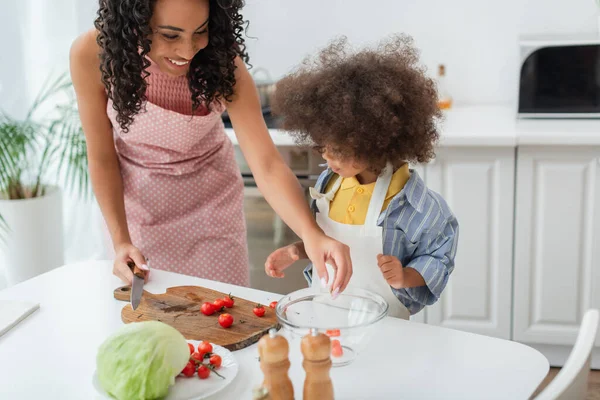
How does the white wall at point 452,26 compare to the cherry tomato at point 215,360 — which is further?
the white wall at point 452,26

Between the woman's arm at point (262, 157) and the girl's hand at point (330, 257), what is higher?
the woman's arm at point (262, 157)

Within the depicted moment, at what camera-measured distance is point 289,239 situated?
110 inches

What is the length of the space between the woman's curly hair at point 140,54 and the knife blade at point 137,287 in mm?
349

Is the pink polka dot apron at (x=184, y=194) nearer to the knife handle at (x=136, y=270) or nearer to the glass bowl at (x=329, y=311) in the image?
the knife handle at (x=136, y=270)

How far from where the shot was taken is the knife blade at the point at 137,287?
1384 millimetres

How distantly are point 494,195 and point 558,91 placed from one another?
43 cm

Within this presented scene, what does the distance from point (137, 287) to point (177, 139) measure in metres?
0.50

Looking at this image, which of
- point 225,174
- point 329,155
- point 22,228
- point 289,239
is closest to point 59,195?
point 22,228

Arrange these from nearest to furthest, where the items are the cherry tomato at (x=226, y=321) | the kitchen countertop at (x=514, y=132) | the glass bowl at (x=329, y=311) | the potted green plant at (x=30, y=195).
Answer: the glass bowl at (x=329, y=311), the cherry tomato at (x=226, y=321), the kitchen countertop at (x=514, y=132), the potted green plant at (x=30, y=195)

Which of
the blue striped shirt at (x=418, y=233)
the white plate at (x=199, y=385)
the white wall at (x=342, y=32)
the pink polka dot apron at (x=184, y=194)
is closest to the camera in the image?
the white plate at (x=199, y=385)

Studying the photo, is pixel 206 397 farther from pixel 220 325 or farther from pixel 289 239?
pixel 289 239

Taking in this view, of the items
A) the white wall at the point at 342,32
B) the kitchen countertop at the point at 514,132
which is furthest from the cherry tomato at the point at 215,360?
the white wall at the point at 342,32

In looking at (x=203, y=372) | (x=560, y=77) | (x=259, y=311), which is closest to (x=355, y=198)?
(x=259, y=311)

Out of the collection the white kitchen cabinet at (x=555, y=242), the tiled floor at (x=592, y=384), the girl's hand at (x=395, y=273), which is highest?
the girl's hand at (x=395, y=273)
